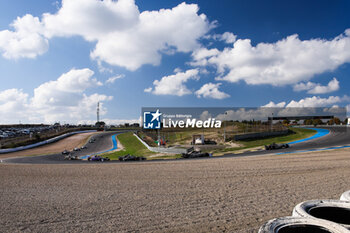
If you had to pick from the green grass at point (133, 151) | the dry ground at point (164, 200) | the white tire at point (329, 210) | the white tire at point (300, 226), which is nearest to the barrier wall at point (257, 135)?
the green grass at point (133, 151)

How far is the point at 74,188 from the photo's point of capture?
12.0m

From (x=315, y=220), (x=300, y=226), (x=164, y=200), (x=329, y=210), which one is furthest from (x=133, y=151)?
(x=315, y=220)

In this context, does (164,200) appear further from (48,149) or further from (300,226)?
(48,149)

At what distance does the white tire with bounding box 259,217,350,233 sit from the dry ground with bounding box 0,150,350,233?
2.61 m

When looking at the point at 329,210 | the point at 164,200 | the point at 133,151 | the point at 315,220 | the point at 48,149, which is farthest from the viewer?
the point at 48,149

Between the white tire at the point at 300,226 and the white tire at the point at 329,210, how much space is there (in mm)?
828

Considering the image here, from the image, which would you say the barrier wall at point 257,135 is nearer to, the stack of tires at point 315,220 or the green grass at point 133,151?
the green grass at point 133,151

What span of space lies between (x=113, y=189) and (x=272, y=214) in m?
7.88

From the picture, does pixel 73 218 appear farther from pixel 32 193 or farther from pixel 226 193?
pixel 226 193

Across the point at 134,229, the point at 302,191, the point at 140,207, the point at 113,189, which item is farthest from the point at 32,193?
the point at 302,191

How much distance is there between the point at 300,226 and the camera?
12.7ft

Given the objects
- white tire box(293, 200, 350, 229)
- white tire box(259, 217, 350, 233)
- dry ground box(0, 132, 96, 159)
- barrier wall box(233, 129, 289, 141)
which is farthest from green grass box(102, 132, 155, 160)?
white tire box(259, 217, 350, 233)

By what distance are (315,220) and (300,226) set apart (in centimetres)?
29

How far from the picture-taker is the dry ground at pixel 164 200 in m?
6.86
